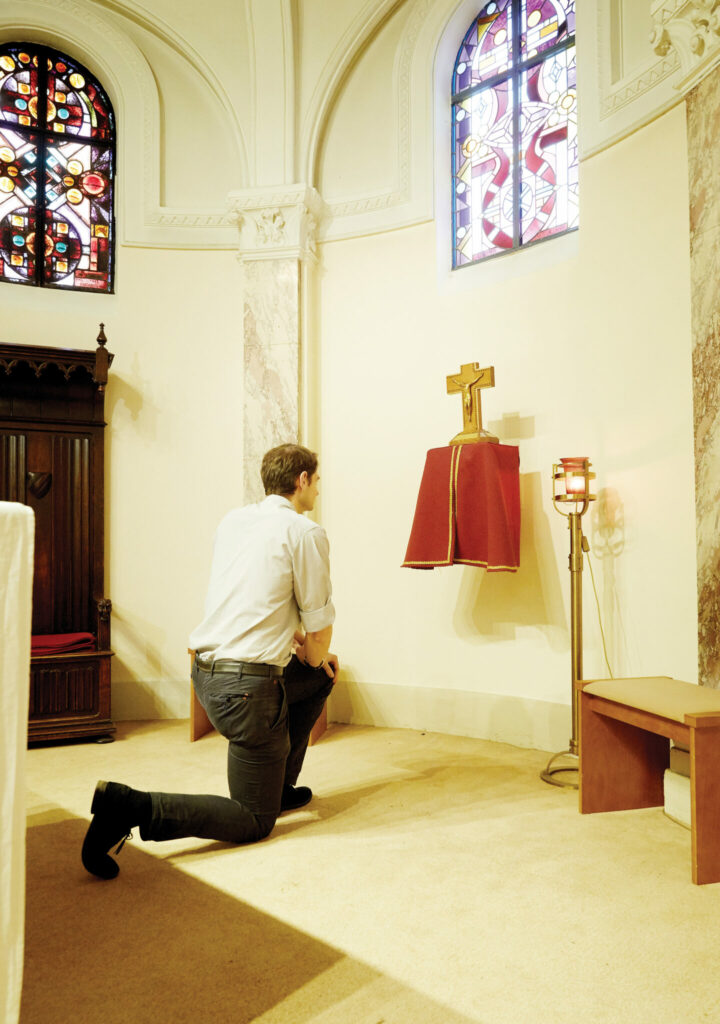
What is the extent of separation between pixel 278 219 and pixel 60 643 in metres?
3.57

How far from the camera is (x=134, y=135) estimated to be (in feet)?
20.5

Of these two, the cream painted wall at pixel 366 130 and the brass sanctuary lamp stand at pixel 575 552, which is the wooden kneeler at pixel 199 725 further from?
the cream painted wall at pixel 366 130

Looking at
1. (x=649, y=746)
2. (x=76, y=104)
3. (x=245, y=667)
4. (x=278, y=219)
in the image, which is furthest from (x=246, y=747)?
(x=76, y=104)

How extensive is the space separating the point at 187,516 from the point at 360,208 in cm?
281

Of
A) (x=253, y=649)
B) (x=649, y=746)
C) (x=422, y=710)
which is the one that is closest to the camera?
(x=253, y=649)

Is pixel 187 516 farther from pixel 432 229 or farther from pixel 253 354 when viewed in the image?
pixel 432 229

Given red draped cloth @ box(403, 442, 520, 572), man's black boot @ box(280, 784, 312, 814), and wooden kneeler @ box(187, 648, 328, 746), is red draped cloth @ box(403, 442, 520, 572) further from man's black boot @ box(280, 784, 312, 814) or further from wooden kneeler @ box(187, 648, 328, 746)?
man's black boot @ box(280, 784, 312, 814)

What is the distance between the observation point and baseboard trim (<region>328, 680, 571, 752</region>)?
4805 millimetres

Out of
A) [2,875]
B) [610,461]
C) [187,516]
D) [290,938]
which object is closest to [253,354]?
[187,516]

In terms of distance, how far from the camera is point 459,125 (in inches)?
229

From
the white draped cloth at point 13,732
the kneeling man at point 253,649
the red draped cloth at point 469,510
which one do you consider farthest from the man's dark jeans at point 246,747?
the red draped cloth at point 469,510

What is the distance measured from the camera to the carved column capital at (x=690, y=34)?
11.8ft

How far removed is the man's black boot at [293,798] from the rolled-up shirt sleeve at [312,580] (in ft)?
3.16

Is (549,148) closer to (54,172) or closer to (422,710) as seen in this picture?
(54,172)
